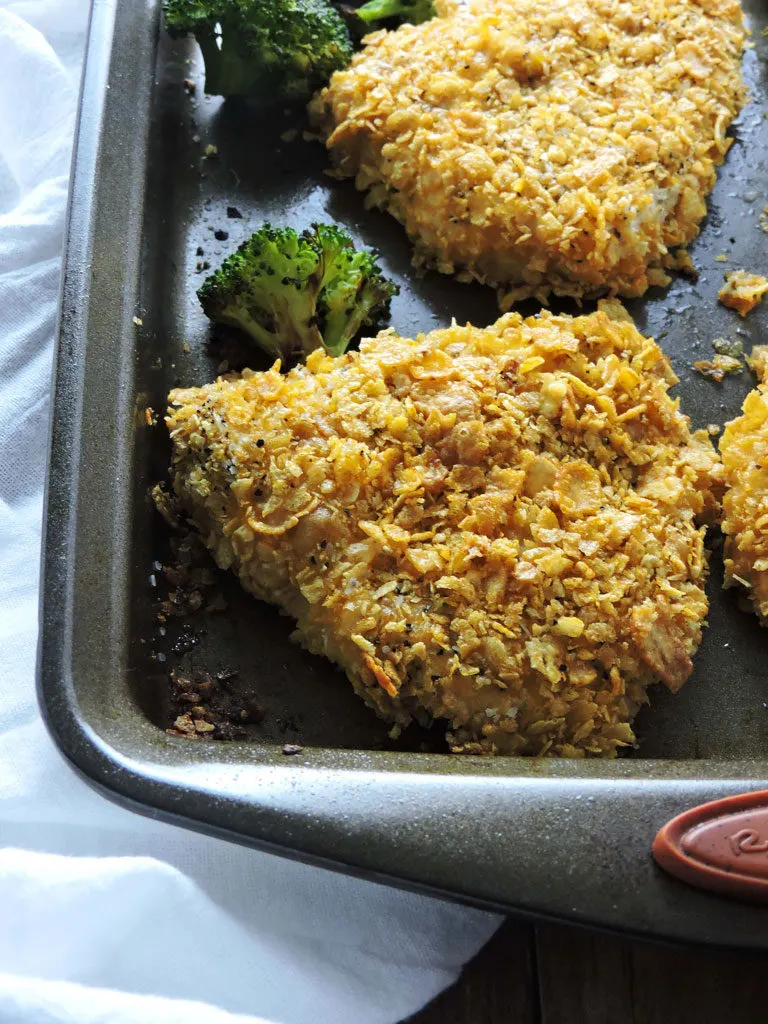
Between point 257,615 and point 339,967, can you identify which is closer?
point 339,967

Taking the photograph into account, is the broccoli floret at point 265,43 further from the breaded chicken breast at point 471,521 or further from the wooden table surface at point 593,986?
the wooden table surface at point 593,986

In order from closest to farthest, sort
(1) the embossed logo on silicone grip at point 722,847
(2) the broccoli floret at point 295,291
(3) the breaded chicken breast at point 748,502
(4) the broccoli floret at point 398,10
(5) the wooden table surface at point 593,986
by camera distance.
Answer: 1. (1) the embossed logo on silicone grip at point 722,847
2. (5) the wooden table surface at point 593,986
3. (3) the breaded chicken breast at point 748,502
4. (2) the broccoli floret at point 295,291
5. (4) the broccoli floret at point 398,10

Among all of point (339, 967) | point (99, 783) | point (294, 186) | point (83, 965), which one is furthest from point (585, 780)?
point (294, 186)

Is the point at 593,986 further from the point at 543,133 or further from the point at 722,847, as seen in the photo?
the point at 543,133

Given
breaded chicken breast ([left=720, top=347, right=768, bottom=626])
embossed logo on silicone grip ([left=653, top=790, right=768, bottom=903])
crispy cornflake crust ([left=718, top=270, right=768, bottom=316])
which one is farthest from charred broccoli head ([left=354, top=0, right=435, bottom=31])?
embossed logo on silicone grip ([left=653, top=790, right=768, bottom=903])

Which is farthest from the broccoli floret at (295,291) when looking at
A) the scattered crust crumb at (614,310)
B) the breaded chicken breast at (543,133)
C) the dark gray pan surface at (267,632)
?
the scattered crust crumb at (614,310)

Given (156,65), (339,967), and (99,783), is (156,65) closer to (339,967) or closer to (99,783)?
(99,783)
